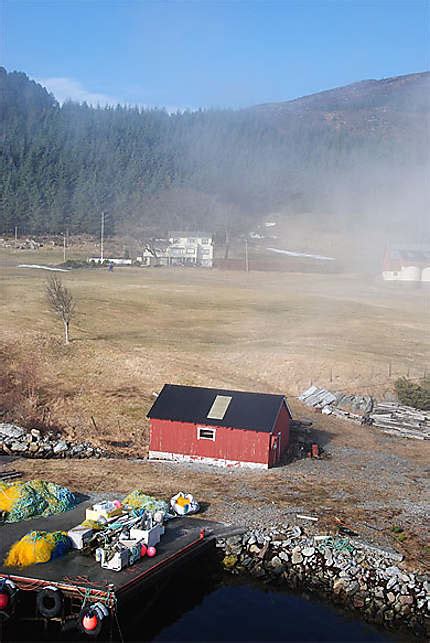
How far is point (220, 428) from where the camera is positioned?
20.2 m

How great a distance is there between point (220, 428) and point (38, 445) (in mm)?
5740

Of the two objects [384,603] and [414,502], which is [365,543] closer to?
[384,603]

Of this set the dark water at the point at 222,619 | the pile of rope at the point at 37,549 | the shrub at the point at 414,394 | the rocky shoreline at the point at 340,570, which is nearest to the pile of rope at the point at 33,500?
the pile of rope at the point at 37,549

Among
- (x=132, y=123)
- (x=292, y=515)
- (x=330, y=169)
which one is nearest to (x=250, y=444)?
(x=292, y=515)

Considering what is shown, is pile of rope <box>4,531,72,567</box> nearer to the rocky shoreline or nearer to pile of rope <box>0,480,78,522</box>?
pile of rope <box>0,480,78,522</box>

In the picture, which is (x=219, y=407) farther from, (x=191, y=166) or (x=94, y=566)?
(x=191, y=166)

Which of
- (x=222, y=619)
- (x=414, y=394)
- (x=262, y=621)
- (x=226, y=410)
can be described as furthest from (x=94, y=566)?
(x=414, y=394)

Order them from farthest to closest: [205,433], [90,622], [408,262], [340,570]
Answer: [408,262] < [205,433] < [340,570] < [90,622]

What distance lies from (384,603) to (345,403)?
1415cm

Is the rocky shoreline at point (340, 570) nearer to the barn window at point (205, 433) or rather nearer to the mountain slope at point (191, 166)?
the barn window at point (205, 433)

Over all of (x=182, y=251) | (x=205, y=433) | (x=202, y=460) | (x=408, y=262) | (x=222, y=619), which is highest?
(x=408, y=262)

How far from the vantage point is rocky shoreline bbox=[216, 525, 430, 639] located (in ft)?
42.2

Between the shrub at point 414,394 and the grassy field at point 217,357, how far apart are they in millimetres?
1445

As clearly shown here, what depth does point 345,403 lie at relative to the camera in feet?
88.3
